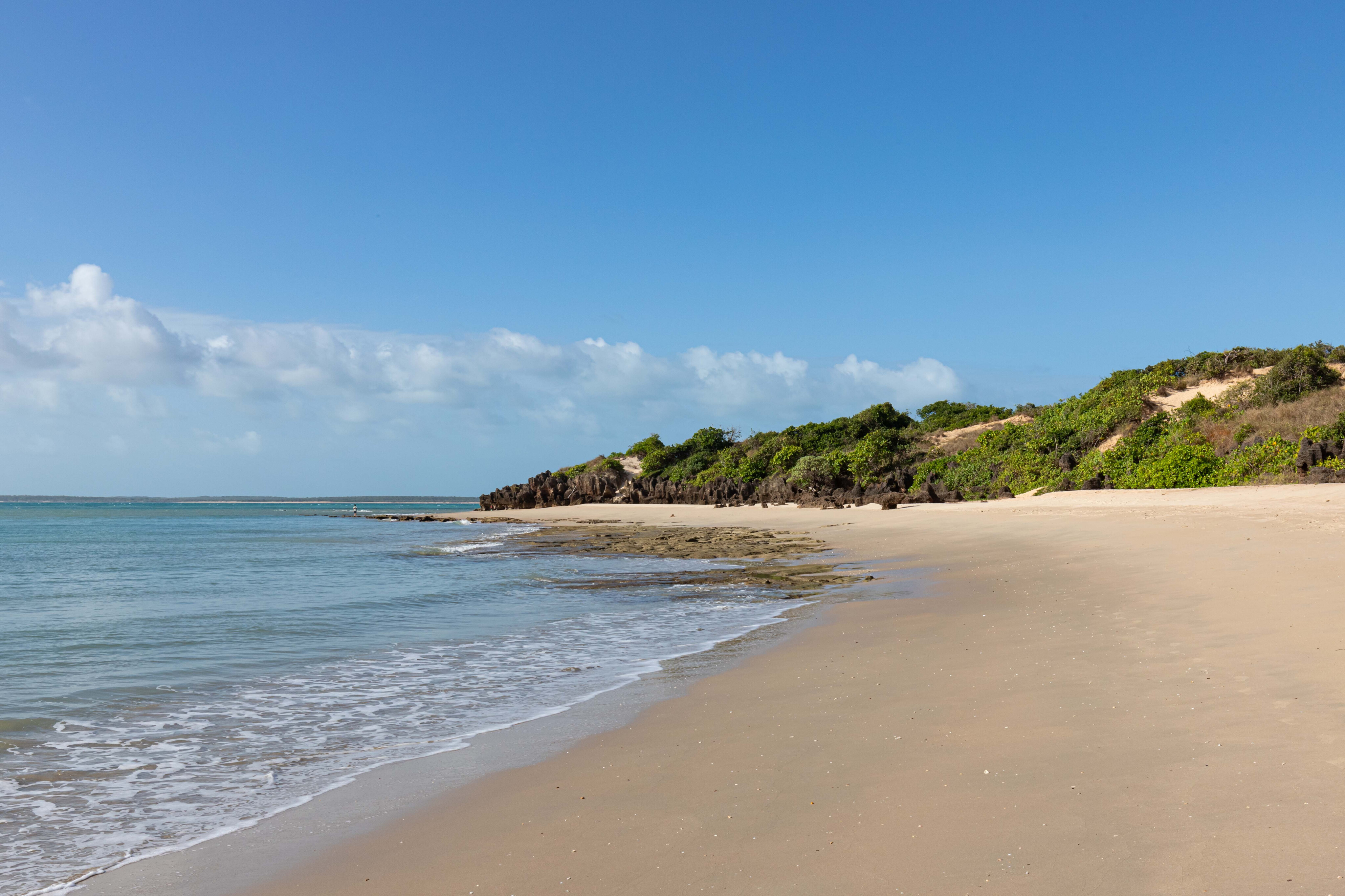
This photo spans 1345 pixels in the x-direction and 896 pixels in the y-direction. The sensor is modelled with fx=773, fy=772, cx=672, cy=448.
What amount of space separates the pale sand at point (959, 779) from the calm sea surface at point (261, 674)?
1.33 meters

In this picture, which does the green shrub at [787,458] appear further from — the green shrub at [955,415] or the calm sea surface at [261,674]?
the calm sea surface at [261,674]

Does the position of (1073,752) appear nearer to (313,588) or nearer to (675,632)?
(675,632)

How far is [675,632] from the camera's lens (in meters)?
9.97

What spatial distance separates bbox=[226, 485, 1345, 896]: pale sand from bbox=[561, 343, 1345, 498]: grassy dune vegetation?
20.4 meters

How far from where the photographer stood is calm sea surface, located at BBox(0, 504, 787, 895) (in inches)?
177

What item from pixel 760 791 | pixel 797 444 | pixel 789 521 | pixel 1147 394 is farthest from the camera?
pixel 797 444

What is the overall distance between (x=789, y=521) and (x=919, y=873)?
2948 centimetres

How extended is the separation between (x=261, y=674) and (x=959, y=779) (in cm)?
707

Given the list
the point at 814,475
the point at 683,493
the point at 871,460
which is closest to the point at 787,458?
the point at 683,493

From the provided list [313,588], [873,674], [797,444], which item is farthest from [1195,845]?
[797,444]

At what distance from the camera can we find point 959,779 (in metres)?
3.91

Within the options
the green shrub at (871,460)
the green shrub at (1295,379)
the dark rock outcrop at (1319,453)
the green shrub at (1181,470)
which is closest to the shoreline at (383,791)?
the dark rock outcrop at (1319,453)

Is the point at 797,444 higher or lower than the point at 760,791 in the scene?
higher

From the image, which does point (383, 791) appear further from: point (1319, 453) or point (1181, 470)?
point (1181, 470)
